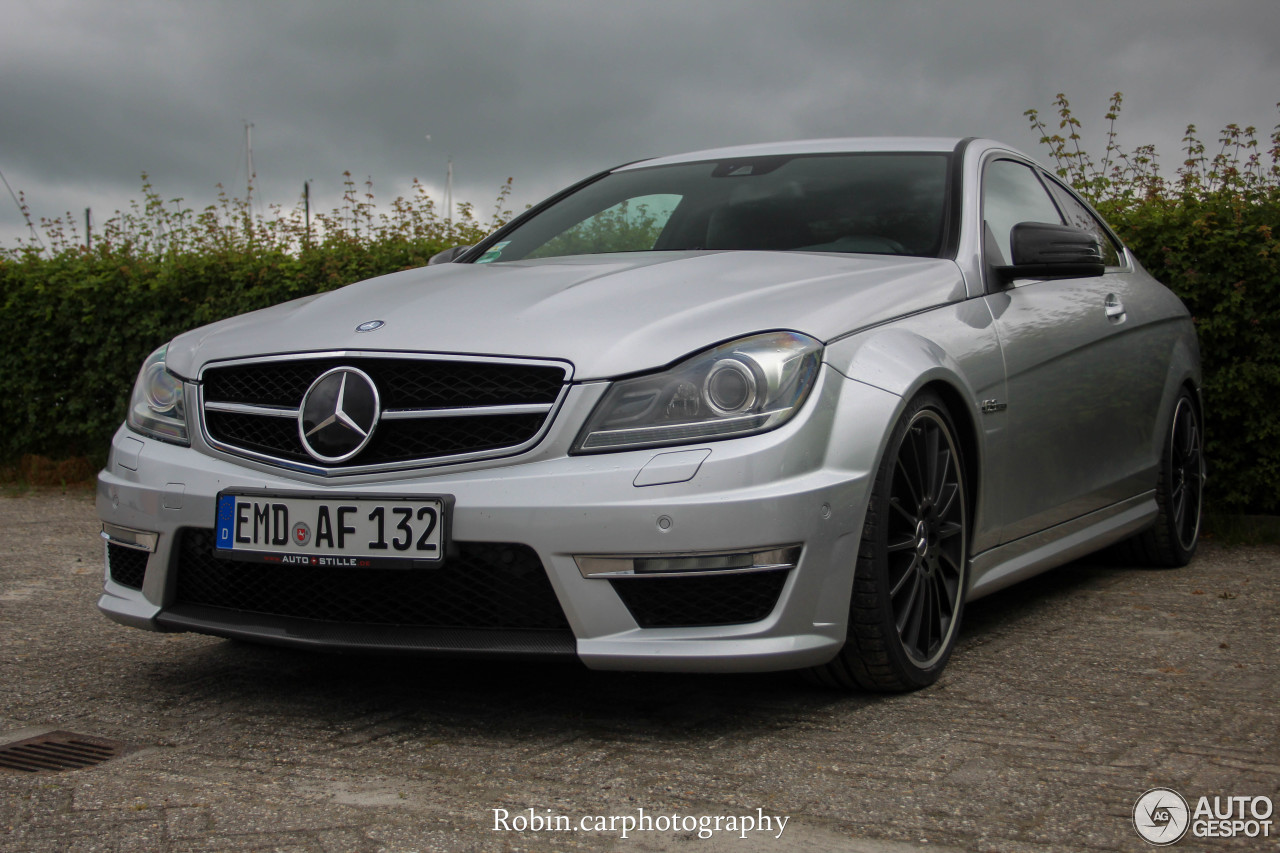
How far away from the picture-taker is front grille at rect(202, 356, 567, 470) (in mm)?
2803

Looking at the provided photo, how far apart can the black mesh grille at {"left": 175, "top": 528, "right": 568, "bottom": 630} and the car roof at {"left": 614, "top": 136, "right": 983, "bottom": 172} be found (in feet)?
7.13

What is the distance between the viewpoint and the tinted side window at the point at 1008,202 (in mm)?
4012

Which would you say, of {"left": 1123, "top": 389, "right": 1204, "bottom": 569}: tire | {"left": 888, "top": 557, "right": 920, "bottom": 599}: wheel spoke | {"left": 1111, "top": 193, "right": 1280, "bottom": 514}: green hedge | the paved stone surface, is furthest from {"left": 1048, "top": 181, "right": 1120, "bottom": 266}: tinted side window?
{"left": 888, "top": 557, "right": 920, "bottom": 599}: wheel spoke

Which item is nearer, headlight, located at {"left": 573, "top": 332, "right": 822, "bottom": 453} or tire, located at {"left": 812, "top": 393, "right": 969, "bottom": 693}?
headlight, located at {"left": 573, "top": 332, "right": 822, "bottom": 453}

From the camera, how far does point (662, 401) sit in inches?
108

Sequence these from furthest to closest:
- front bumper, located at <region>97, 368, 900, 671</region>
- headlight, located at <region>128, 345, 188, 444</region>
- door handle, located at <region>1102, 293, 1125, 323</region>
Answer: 1. door handle, located at <region>1102, 293, 1125, 323</region>
2. headlight, located at <region>128, 345, 188, 444</region>
3. front bumper, located at <region>97, 368, 900, 671</region>

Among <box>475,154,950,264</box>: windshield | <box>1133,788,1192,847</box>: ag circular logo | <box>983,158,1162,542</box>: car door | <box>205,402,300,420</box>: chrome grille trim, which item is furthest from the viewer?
<box>475,154,950,264</box>: windshield

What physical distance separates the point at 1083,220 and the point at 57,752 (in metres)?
4.10

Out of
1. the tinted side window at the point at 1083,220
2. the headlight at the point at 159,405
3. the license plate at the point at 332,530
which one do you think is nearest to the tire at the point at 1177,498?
the tinted side window at the point at 1083,220

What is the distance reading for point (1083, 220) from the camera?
514 centimetres

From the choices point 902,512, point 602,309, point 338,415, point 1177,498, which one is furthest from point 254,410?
point 1177,498

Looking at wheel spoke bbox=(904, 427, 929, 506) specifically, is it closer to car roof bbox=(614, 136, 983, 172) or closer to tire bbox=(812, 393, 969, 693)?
tire bbox=(812, 393, 969, 693)

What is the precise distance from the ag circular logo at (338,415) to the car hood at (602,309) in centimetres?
9

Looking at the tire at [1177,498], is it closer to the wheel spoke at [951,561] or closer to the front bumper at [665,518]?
the wheel spoke at [951,561]
